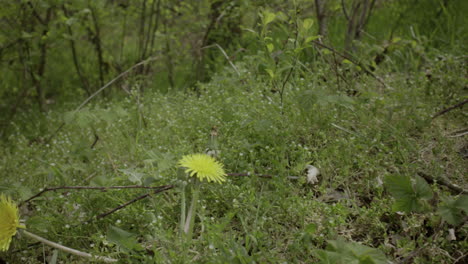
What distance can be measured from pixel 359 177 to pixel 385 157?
17 centimetres

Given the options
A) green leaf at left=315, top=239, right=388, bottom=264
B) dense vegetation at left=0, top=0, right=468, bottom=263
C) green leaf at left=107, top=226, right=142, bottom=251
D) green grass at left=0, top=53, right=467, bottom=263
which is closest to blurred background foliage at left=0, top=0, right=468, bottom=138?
dense vegetation at left=0, top=0, right=468, bottom=263

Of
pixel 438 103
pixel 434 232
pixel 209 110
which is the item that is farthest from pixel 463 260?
pixel 209 110

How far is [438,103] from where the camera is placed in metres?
2.54

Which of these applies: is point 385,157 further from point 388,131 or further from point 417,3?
point 417,3

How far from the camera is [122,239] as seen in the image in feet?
4.91

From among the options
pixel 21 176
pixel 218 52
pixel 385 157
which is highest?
pixel 385 157

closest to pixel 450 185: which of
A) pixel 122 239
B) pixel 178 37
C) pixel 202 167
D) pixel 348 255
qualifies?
pixel 348 255

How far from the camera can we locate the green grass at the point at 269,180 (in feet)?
4.91

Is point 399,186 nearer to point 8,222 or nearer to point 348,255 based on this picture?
point 348,255

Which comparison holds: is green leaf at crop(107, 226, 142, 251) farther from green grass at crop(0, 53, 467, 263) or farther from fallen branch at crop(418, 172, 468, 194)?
fallen branch at crop(418, 172, 468, 194)

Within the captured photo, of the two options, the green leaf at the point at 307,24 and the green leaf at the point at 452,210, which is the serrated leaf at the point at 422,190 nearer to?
the green leaf at the point at 452,210

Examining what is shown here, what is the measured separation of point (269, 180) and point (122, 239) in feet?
2.39

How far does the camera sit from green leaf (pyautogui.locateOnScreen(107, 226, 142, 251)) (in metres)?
1.47

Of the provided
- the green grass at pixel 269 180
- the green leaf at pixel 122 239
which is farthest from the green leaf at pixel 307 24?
the green leaf at pixel 122 239
